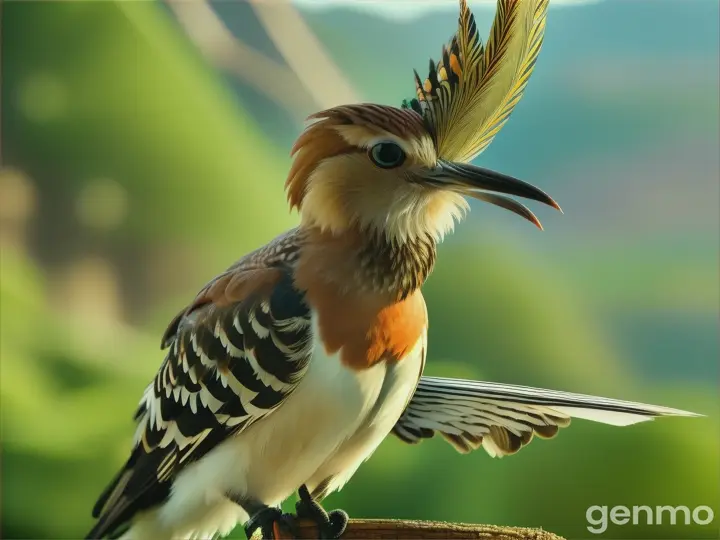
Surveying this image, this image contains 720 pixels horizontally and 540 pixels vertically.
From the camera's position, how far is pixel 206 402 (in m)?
0.98

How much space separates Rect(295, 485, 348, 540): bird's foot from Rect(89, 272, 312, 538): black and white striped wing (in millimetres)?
187

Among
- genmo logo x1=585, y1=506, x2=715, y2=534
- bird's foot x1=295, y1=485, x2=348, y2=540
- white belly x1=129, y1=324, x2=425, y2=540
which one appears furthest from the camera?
genmo logo x1=585, y1=506, x2=715, y2=534

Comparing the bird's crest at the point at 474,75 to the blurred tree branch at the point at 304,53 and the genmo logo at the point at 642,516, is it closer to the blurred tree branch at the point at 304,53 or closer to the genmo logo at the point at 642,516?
the blurred tree branch at the point at 304,53

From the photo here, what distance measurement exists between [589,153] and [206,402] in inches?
39.2

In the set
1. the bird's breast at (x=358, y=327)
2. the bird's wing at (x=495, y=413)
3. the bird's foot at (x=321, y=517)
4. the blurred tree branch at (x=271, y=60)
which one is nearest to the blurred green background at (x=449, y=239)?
the blurred tree branch at (x=271, y=60)

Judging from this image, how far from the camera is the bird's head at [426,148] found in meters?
0.97

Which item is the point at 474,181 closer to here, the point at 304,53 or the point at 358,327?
the point at 358,327

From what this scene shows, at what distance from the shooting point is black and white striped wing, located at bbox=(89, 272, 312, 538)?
94 centimetres

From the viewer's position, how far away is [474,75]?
3.34ft

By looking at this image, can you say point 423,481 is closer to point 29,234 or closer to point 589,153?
point 589,153

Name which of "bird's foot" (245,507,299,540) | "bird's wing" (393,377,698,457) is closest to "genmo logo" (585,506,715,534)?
"bird's wing" (393,377,698,457)

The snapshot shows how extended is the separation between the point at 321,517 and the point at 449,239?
69 centimetres

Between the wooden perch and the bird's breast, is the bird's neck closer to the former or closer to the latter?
the bird's breast

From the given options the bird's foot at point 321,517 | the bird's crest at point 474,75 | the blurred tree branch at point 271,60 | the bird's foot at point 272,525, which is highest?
the blurred tree branch at point 271,60
